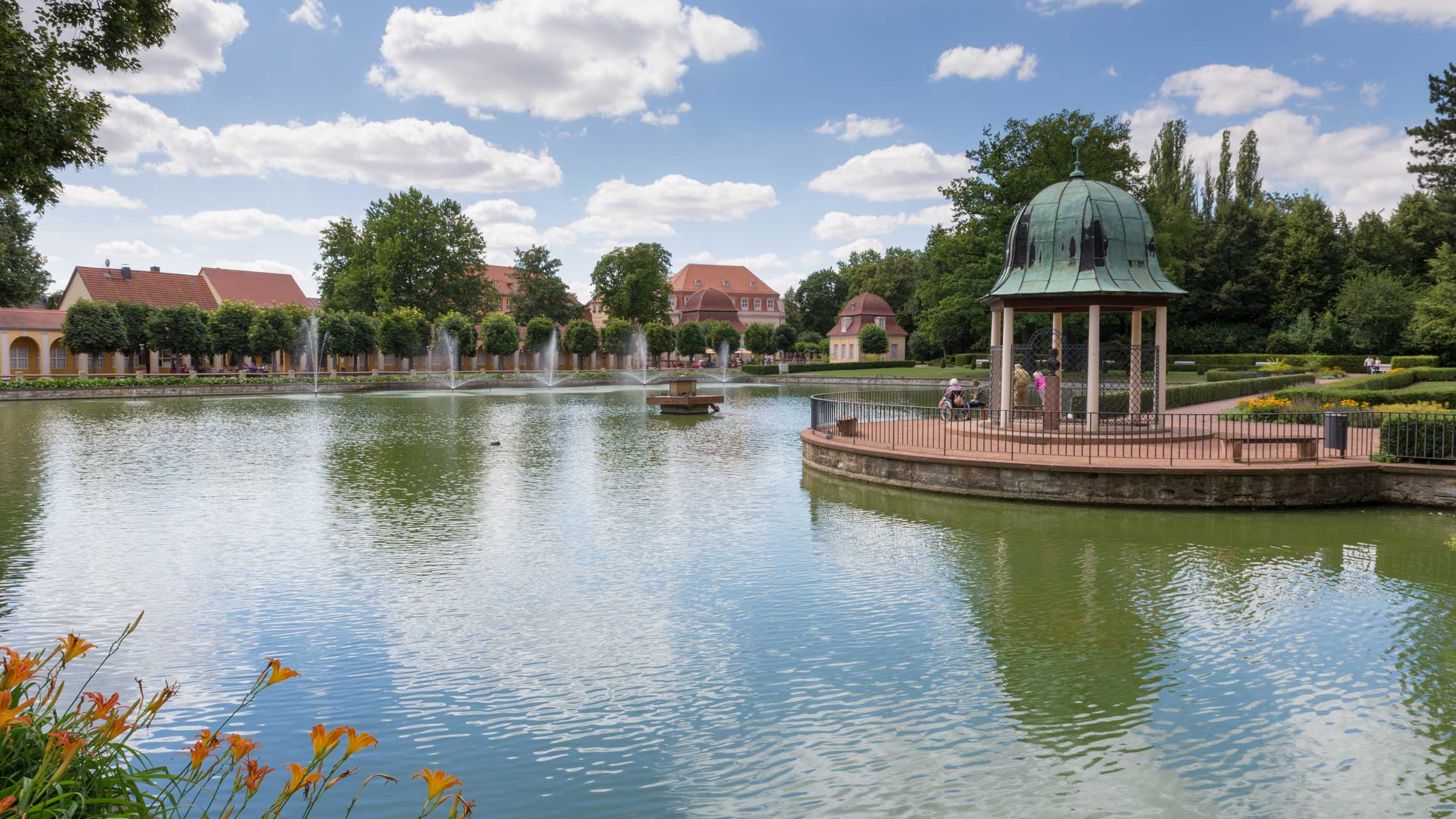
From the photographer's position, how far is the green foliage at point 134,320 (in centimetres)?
5991

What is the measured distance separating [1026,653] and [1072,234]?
14.7m

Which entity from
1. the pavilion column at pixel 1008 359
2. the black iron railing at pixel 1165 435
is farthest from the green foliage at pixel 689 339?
the pavilion column at pixel 1008 359

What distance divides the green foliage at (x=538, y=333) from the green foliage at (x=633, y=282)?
902 cm

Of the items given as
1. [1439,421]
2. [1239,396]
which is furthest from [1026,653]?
[1239,396]

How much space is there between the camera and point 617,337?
89500 mm

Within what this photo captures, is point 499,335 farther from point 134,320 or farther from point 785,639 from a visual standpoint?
point 785,639

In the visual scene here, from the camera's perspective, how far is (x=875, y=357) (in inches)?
3639

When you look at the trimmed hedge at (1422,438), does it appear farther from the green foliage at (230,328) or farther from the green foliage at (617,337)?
the green foliage at (617,337)

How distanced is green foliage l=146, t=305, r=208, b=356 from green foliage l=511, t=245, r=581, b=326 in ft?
113

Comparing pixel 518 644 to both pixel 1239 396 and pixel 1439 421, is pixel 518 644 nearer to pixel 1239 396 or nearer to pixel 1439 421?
pixel 1439 421

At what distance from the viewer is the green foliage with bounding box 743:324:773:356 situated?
10006 centimetres

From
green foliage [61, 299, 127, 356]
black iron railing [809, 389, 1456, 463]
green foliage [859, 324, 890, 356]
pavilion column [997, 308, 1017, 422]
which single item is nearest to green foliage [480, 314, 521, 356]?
green foliage [61, 299, 127, 356]

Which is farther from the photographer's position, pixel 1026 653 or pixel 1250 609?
pixel 1250 609

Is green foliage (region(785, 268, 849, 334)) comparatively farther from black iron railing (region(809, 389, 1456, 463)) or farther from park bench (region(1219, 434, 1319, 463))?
park bench (region(1219, 434, 1319, 463))
